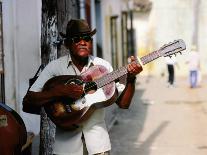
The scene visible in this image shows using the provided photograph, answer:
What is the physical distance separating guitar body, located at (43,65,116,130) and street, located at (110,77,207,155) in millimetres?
3790

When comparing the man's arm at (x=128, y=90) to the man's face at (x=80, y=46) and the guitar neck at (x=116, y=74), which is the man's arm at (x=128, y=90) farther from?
the man's face at (x=80, y=46)

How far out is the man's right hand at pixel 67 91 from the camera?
4.26 m

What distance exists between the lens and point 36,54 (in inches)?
359

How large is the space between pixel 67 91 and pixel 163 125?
6.73m

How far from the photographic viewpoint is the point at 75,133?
432cm

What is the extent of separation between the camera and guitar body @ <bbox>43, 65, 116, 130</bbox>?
432cm

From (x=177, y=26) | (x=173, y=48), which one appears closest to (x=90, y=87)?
(x=173, y=48)

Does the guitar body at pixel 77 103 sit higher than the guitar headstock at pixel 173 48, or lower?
lower

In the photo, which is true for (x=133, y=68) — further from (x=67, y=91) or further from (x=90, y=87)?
(x=67, y=91)

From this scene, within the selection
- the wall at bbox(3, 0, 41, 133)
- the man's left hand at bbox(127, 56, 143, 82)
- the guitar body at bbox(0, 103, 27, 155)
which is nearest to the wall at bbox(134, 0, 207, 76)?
the wall at bbox(3, 0, 41, 133)

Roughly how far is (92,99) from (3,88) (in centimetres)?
410

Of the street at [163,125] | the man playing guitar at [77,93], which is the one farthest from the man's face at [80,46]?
the street at [163,125]

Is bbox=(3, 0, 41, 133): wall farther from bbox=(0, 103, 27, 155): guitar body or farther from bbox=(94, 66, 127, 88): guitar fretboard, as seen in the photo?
bbox=(94, 66, 127, 88): guitar fretboard

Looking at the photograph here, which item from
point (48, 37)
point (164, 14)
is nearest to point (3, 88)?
point (48, 37)
